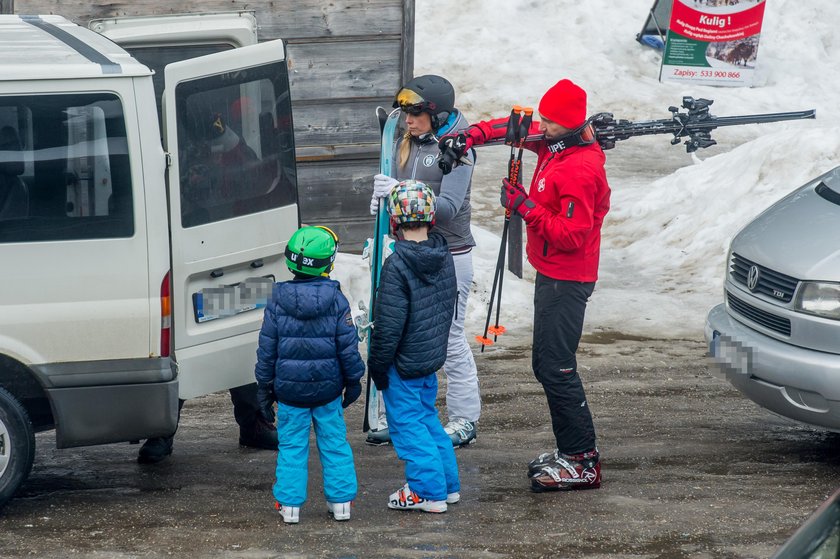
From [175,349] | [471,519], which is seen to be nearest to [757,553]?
[471,519]

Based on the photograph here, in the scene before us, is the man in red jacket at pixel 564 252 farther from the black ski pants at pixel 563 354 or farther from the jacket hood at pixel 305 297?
the jacket hood at pixel 305 297

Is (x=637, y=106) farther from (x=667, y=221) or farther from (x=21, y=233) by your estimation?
(x=21, y=233)

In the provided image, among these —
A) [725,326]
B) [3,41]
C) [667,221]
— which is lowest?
[667,221]

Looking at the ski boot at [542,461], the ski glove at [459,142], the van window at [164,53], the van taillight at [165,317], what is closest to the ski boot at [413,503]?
the ski boot at [542,461]

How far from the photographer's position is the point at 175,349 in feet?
17.6

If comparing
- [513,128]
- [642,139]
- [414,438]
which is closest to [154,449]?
[414,438]

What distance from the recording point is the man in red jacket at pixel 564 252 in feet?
17.6

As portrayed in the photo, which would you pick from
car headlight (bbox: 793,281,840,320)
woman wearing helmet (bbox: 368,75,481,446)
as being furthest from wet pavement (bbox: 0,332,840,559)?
car headlight (bbox: 793,281,840,320)

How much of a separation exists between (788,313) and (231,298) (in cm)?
282

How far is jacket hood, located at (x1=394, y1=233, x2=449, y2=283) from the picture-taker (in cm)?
516

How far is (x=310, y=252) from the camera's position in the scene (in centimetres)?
503

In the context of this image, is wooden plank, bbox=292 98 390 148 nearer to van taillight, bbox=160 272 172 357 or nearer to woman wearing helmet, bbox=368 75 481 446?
woman wearing helmet, bbox=368 75 481 446

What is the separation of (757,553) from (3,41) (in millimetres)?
4218

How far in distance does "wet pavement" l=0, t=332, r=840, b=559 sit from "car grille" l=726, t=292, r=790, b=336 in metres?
0.79
